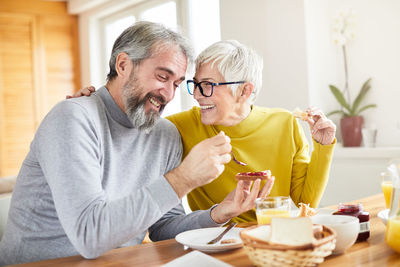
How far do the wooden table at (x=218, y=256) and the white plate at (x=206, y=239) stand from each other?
2 centimetres

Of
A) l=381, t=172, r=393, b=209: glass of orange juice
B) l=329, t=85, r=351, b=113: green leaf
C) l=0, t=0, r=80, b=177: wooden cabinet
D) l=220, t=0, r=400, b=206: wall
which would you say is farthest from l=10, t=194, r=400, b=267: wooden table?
l=0, t=0, r=80, b=177: wooden cabinet

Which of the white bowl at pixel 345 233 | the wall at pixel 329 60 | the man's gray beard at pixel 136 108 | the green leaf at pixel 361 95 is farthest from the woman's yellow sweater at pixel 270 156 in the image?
the green leaf at pixel 361 95

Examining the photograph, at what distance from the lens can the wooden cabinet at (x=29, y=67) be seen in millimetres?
5965

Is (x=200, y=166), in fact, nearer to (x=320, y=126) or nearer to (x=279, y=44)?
(x=320, y=126)

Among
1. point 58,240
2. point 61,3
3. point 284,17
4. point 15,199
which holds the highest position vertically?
point 61,3

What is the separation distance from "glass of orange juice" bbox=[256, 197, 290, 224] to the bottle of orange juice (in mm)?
285

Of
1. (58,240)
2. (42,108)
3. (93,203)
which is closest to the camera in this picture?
(93,203)

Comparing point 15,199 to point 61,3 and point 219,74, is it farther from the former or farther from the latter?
point 61,3

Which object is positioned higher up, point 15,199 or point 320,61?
point 320,61

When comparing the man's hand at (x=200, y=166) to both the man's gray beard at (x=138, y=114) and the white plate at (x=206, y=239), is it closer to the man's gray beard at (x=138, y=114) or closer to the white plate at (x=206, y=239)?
the white plate at (x=206, y=239)

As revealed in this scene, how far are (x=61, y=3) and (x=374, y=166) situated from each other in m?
5.08

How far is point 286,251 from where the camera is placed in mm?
932

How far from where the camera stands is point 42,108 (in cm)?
621

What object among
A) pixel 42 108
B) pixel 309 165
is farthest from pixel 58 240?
pixel 42 108
